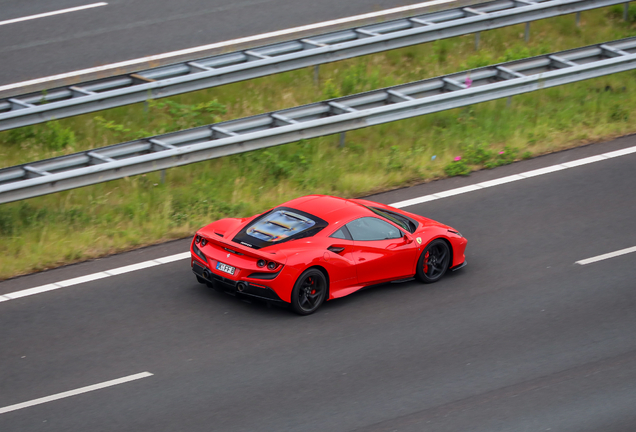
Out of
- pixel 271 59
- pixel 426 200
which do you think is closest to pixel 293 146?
pixel 271 59

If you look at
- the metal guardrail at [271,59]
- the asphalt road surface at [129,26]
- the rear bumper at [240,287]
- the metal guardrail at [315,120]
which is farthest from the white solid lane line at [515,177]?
the asphalt road surface at [129,26]

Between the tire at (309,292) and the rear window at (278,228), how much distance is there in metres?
0.51

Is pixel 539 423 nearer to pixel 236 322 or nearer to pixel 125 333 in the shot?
pixel 236 322

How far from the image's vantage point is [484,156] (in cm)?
1521

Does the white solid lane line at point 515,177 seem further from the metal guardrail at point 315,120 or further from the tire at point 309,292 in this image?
the tire at point 309,292

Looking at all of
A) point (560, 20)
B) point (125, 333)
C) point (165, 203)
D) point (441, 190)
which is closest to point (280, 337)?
point (125, 333)

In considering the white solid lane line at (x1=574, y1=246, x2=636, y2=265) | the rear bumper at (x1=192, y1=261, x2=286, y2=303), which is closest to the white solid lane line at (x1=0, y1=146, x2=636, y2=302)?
the white solid lane line at (x1=574, y1=246, x2=636, y2=265)

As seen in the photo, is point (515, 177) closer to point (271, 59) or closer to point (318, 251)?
point (271, 59)

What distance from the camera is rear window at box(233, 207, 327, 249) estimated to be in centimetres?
1033

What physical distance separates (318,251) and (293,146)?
5213 millimetres

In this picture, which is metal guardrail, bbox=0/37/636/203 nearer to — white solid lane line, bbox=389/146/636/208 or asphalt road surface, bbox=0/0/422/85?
white solid lane line, bbox=389/146/636/208

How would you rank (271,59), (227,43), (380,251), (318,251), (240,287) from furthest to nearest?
(227,43)
(271,59)
(380,251)
(318,251)
(240,287)

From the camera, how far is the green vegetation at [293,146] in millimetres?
12727

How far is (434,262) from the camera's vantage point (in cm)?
1135
